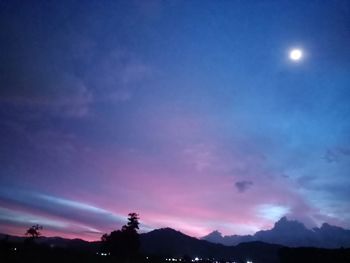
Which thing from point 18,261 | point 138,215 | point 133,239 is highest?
point 138,215

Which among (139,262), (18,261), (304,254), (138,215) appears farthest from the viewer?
(138,215)

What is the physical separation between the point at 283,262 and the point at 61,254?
6686 centimetres

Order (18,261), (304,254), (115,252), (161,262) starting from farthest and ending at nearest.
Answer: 1. (115,252)
2. (304,254)
3. (161,262)
4. (18,261)

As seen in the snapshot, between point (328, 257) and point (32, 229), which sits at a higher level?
point (32, 229)

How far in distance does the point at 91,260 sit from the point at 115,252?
174 ft

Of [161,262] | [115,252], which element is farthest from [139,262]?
[115,252]

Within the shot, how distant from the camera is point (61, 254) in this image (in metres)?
42.0

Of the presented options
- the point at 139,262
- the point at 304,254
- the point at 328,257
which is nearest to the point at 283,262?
the point at 304,254

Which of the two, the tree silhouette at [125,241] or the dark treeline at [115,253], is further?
the tree silhouette at [125,241]

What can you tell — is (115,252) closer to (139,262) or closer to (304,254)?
(139,262)

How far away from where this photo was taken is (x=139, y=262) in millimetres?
51094

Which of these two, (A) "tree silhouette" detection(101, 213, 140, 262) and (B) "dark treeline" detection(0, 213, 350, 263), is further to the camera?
(A) "tree silhouette" detection(101, 213, 140, 262)

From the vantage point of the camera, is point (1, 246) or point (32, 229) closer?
point (1, 246)

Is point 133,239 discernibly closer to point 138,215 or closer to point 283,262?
point 138,215
